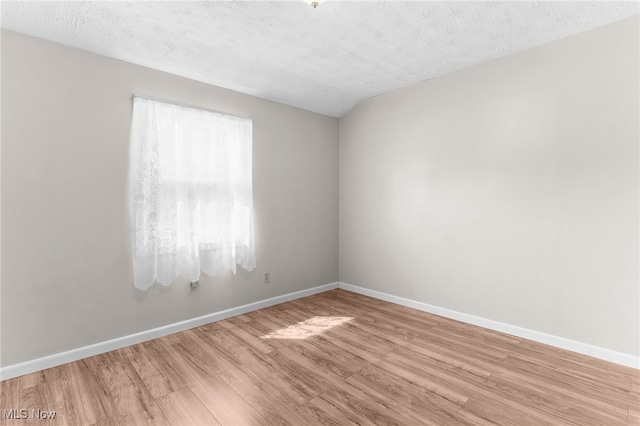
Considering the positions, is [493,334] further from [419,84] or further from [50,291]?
[50,291]

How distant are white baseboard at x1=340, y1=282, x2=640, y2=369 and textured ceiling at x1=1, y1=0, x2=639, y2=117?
258 cm

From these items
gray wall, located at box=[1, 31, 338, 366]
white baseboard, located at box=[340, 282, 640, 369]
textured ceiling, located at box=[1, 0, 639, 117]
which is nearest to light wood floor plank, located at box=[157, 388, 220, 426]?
gray wall, located at box=[1, 31, 338, 366]

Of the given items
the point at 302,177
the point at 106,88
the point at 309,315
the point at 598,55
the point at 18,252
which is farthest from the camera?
the point at 302,177

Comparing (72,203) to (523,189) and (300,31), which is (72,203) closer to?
(300,31)

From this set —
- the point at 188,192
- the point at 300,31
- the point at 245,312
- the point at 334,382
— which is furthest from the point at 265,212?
the point at 334,382

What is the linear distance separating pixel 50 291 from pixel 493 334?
3.83m

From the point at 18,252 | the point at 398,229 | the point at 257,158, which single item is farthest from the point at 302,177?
the point at 18,252

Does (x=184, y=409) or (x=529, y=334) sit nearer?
(x=184, y=409)

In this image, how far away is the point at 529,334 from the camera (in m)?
2.73

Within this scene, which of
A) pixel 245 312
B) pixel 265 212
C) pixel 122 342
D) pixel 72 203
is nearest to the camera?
pixel 72 203

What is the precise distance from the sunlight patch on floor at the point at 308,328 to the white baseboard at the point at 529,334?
83 cm

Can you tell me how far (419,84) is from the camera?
11.4 ft

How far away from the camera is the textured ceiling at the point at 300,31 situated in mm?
2127

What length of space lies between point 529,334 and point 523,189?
1.33 metres
